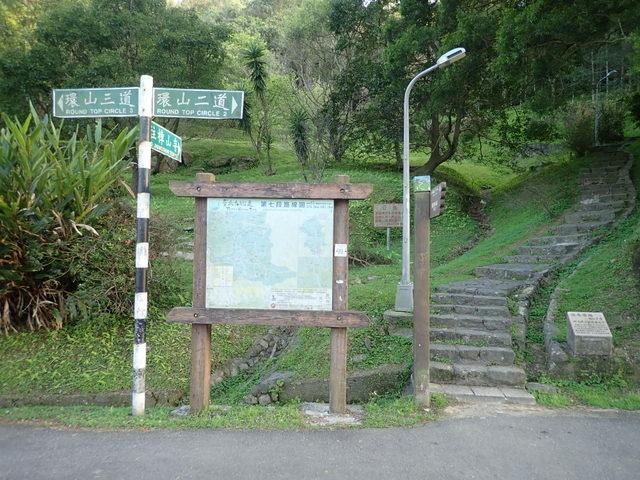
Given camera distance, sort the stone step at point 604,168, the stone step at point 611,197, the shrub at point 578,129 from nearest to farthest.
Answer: the stone step at point 611,197, the stone step at point 604,168, the shrub at point 578,129

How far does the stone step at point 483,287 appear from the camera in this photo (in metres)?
7.86

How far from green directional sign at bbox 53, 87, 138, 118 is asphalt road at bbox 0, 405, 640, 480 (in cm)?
319

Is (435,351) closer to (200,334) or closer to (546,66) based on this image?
(200,334)

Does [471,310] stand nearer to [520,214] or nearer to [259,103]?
[520,214]

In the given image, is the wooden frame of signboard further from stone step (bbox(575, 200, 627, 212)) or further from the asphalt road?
stone step (bbox(575, 200, 627, 212))

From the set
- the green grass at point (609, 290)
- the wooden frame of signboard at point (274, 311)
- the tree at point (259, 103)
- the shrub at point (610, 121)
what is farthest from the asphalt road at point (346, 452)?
the tree at point (259, 103)

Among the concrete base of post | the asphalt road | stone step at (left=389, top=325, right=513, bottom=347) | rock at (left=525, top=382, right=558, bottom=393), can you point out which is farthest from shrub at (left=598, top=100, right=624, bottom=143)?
the asphalt road

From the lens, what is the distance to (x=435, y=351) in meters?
6.34

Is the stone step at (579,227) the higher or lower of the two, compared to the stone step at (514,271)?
higher

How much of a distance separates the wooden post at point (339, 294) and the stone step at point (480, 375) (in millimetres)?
1512

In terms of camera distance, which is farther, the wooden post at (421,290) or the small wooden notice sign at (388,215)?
the small wooden notice sign at (388,215)

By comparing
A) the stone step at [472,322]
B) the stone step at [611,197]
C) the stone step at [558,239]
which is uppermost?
the stone step at [611,197]

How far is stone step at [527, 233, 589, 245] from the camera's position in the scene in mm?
10606

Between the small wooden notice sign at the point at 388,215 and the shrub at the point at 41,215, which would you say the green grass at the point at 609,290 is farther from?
the shrub at the point at 41,215
